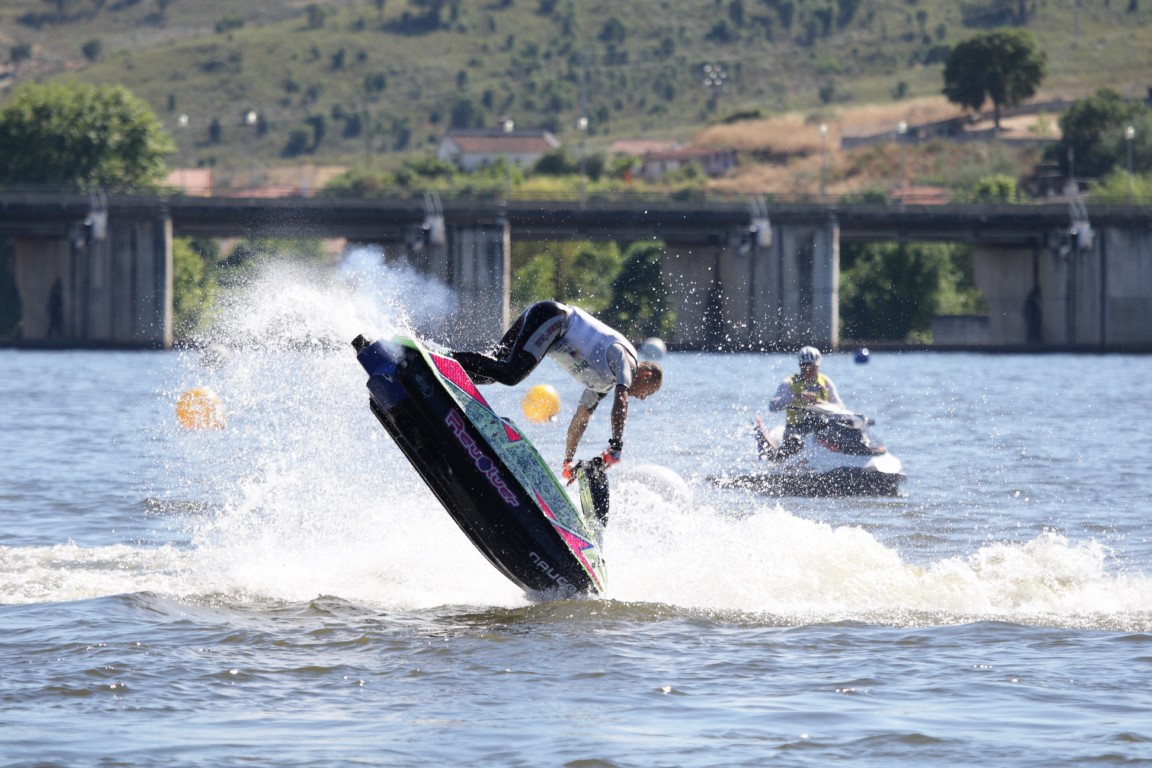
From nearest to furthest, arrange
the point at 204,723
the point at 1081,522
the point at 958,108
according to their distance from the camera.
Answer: the point at 204,723 → the point at 1081,522 → the point at 958,108

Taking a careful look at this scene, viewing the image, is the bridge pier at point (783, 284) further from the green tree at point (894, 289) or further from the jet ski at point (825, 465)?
the jet ski at point (825, 465)

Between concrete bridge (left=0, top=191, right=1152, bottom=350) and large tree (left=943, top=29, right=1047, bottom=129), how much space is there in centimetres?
7097

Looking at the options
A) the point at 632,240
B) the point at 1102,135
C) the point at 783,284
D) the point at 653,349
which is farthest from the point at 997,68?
the point at 653,349

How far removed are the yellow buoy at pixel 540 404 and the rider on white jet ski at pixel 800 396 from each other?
9.73 meters

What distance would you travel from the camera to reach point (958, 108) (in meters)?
182

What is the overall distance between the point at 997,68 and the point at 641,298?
66105 mm

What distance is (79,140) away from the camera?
11119 cm

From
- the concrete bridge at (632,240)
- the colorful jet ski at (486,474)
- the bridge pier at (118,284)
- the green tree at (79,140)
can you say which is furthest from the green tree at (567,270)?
the colorful jet ski at (486,474)

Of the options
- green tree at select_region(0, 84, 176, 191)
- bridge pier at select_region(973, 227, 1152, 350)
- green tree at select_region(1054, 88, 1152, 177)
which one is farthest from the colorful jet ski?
green tree at select_region(1054, 88, 1152, 177)

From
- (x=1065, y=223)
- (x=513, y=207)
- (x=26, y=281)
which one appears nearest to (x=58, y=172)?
(x=26, y=281)

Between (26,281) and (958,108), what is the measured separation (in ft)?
387

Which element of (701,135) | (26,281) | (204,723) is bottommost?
(204,723)

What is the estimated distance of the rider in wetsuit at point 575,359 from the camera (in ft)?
42.7

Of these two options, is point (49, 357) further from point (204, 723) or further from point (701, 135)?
point (701, 135)
